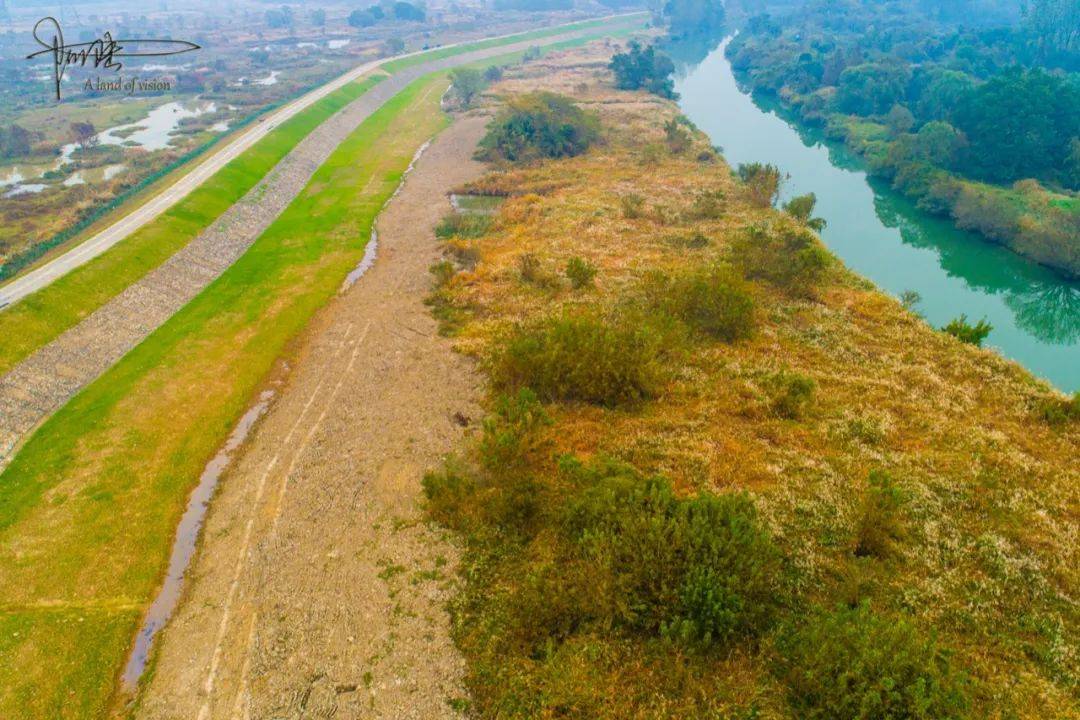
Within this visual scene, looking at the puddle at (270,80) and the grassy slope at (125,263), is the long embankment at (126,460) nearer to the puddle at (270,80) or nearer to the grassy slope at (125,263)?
the grassy slope at (125,263)

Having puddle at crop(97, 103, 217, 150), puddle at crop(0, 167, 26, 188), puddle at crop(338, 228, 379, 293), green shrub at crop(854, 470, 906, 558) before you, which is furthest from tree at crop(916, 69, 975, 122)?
puddle at crop(0, 167, 26, 188)

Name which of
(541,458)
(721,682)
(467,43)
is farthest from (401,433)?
(467,43)

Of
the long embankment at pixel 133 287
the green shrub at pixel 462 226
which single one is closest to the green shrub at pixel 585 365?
the long embankment at pixel 133 287

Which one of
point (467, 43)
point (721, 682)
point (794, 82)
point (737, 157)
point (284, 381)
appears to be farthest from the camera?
point (467, 43)

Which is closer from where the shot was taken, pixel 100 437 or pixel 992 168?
pixel 100 437

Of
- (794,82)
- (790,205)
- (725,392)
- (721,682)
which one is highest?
(794,82)

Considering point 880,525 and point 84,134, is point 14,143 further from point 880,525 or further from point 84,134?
point 880,525

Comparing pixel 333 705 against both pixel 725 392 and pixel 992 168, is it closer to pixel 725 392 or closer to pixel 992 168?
pixel 725 392
